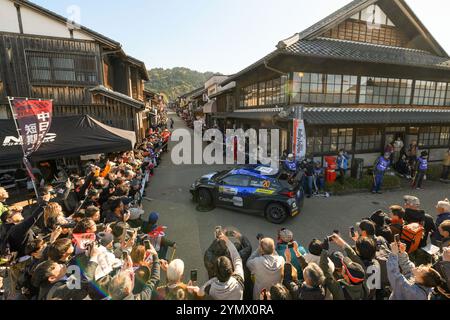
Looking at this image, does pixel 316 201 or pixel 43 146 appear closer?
pixel 43 146

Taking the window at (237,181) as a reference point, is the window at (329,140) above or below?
above

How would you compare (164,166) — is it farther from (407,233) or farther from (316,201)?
(407,233)

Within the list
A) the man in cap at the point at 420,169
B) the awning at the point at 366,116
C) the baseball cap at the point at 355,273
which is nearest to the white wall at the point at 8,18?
the awning at the point at 366,116

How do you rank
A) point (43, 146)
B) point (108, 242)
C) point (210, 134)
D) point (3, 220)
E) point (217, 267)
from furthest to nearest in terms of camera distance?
point (210, 134) → point (43, 146) → point (3, 220) → point (108, 242) → point (217, 267)

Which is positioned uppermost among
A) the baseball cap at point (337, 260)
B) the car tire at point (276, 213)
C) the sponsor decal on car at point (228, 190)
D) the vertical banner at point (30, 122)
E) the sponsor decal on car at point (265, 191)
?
the vertical banner at point (30, 122)

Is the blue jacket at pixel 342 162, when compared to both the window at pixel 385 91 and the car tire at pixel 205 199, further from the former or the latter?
the car tire at pixel 205 199

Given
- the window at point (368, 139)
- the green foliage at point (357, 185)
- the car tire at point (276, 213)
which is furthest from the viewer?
the window at point (368, 139)

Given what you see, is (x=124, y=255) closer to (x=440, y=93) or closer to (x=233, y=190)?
(x=233, y=190)

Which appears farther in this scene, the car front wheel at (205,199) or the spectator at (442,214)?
the car front wheel at (205,199)

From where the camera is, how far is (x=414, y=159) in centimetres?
1236

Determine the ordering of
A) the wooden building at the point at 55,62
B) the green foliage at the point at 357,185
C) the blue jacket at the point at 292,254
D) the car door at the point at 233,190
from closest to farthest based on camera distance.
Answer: the blue jacket at the point at 292,254, the car door at the point at 233,190, the green foliage at the point at 357,185, the wooden building at the point at 55,62

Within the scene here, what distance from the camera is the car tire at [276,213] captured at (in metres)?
7.02
